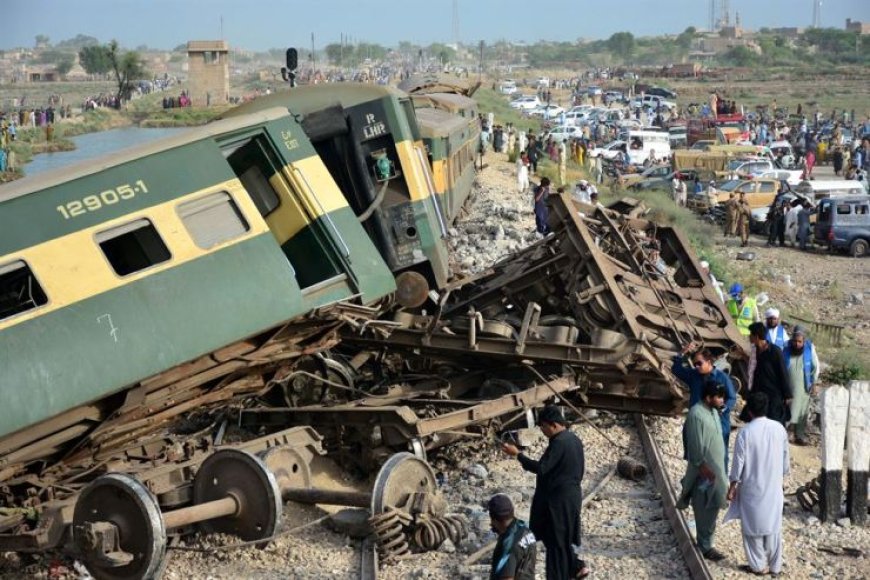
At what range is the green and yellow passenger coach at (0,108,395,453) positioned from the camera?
8.71 meters

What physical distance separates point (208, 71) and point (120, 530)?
262 feet

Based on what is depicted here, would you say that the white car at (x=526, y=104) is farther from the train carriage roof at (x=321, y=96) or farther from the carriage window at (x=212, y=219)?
the carriage window at (x=212, y=219)

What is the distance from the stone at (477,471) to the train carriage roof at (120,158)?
3531 millimetres

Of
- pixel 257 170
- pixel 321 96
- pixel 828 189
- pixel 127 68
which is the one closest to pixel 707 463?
pixel 257 170

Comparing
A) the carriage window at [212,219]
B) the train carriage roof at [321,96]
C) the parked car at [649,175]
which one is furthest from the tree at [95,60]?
the carriage window at [212,219]

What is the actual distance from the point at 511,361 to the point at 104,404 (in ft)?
13.6

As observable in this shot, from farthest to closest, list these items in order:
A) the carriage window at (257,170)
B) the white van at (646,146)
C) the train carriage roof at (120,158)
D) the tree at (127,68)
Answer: the tree at (127,68) → the white van at (646,146) → the carriage window at (257,170) → the train carriage roof at (120,158)

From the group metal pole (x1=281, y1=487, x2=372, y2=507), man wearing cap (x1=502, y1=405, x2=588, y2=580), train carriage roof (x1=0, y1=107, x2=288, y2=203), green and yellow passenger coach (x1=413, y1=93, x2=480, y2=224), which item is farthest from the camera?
green and yellow passenger coach (x1=413, y1=93, x2=480, y2=224)

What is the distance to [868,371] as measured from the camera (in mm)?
17172

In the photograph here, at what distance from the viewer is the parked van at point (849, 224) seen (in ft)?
104

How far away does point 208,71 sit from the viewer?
3356 inches

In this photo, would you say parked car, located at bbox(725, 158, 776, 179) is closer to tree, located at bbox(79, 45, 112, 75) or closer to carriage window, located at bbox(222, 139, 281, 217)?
carriage window, located at bbox(222, 139, 281, 217)

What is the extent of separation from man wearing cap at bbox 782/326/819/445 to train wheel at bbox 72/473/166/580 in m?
6.43

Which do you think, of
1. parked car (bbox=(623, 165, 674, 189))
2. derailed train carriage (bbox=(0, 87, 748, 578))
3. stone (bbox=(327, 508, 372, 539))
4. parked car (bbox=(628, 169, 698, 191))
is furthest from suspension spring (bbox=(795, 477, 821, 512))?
parked car (bbox=(623, 165, 674, 189))
